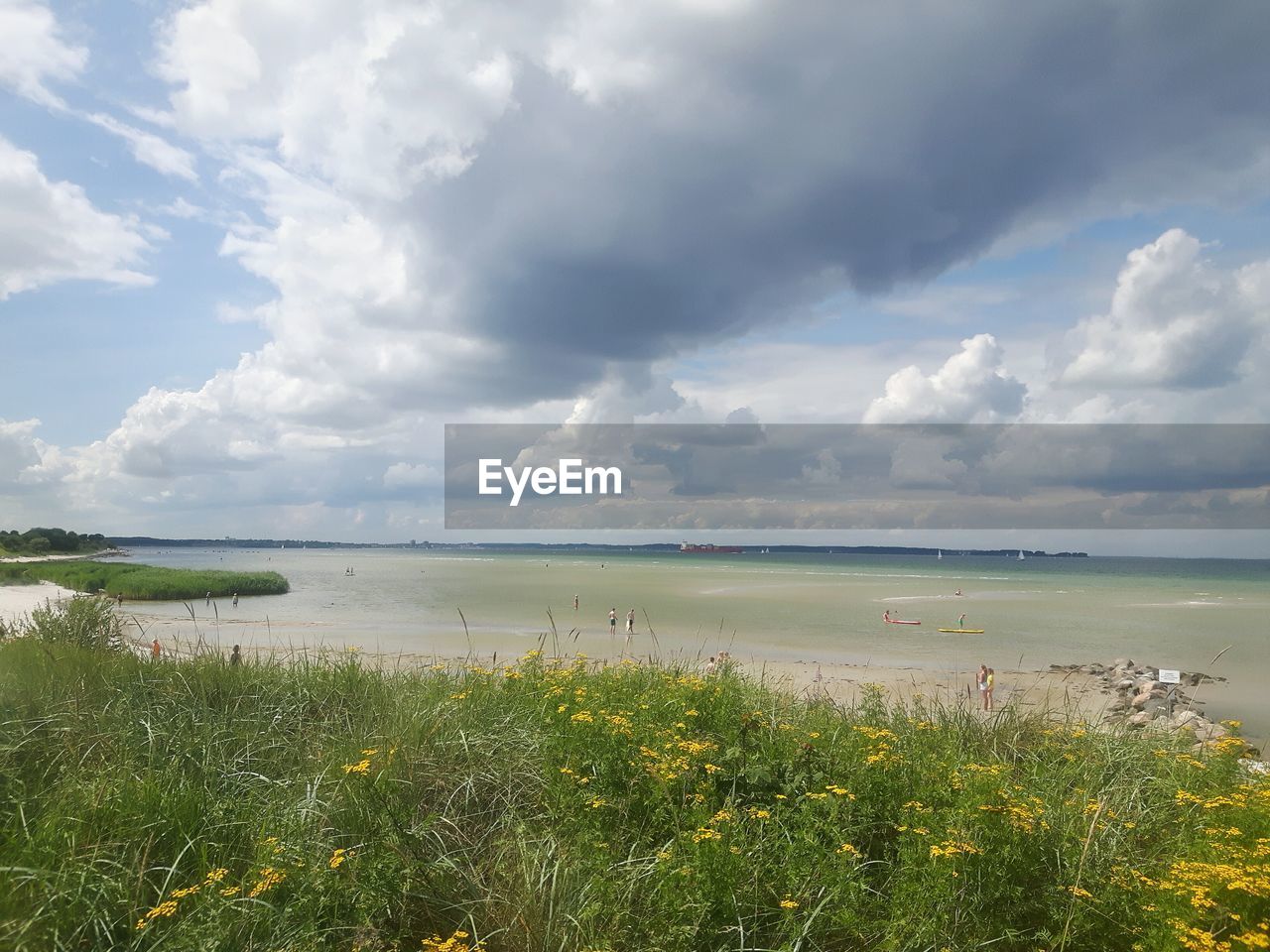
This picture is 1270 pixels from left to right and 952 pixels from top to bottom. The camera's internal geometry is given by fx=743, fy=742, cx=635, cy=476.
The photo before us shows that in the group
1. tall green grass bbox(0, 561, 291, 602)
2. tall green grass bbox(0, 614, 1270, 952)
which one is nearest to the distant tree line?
tall green grass bbox(0, 561, 291, 602)

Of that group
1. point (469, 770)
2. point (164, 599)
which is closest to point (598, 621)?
point (164, 599)

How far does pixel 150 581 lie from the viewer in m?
50.0

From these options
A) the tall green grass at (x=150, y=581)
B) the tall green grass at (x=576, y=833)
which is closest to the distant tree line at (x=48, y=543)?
the tall green grass at (x=150, y=581)

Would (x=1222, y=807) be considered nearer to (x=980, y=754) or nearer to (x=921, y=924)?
(x=980, y=754)

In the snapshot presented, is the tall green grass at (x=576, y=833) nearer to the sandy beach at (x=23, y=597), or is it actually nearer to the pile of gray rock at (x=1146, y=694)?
the pile of gray rock at (x=1146, y=694)

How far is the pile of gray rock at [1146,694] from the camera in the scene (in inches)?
560

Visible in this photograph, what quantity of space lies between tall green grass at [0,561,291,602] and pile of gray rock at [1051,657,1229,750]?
5063cm

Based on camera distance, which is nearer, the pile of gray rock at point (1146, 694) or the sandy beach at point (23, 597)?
the pile of gray rock at point (1146, 694)

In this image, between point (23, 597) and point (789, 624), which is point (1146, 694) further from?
point (23, 597)

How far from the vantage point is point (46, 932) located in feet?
11.1

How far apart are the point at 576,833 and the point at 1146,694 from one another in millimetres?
20909

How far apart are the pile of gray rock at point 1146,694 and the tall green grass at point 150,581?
166ft

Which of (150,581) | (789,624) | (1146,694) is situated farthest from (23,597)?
(1146,694)

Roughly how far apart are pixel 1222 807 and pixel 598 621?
3401cm
